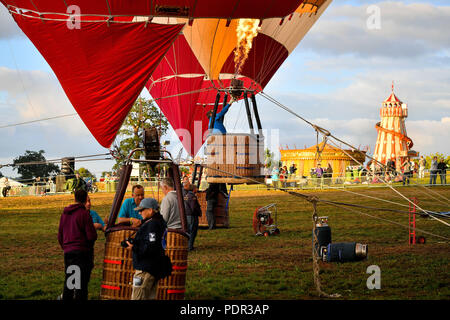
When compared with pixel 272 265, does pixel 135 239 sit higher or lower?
higher

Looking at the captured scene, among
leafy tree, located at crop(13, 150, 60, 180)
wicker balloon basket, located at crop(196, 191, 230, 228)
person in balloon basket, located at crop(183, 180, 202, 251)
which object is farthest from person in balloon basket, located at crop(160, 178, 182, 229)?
leafy tree, located at crop(13, 150, 60, 180)

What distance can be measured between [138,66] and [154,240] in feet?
21.6

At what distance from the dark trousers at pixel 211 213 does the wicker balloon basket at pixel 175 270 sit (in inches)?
317

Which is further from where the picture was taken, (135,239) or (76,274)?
(76,274)

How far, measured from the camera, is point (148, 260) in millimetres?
5520

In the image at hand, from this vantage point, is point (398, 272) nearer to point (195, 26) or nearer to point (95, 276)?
point (95, 276)

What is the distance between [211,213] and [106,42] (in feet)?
16.9

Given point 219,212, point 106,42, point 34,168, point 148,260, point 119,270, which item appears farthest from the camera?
point 34,168

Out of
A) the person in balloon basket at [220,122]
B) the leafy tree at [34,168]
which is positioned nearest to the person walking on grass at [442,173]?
the person in balloon basket at [220,122]

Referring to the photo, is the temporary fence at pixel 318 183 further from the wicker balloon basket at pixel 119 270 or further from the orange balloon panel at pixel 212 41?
the wicker balloon basket at pixel 119 270

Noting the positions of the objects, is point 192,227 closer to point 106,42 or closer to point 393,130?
point 106,42

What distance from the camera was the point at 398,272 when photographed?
8.51m

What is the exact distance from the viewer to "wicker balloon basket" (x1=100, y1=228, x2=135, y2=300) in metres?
5.96

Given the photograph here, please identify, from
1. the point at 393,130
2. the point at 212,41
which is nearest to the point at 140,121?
the point at 212,41
